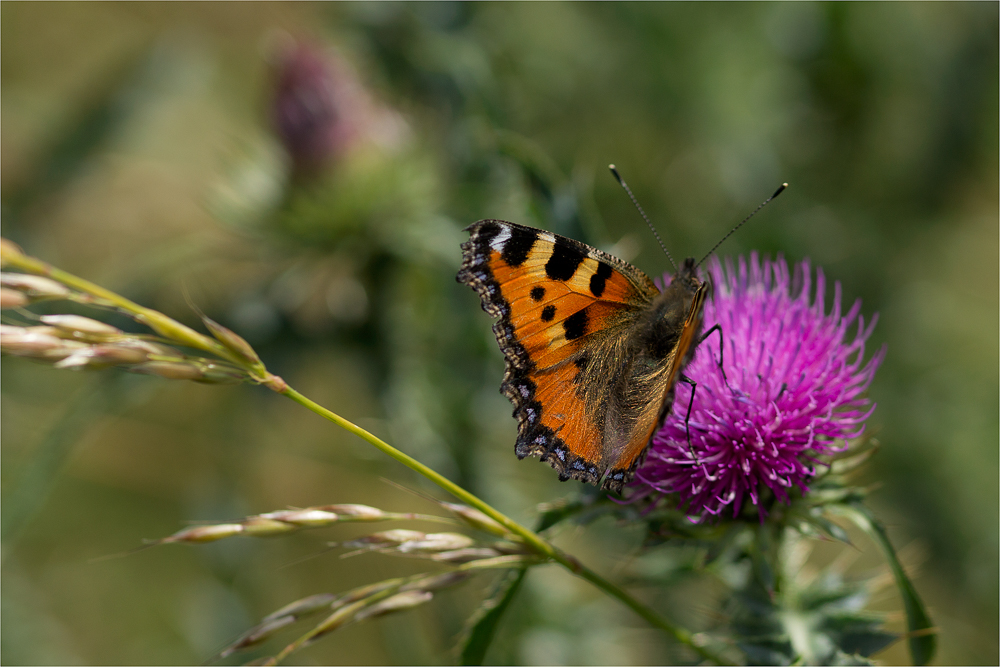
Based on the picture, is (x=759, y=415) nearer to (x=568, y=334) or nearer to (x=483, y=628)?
(x=568, y=334)

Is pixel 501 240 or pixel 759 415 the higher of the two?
pixel 501 240

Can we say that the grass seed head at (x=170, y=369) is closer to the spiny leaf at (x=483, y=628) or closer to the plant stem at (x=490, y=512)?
the plant stem at (x=490, y=512)

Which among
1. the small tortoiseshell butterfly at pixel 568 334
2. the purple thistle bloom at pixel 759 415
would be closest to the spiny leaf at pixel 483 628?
the small tortoiseshell butterfly at pixel 568 334

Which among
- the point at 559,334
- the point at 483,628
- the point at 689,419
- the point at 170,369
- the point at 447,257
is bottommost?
the point at 483,628

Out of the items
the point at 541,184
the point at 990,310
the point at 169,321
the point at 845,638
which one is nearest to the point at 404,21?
the point at 541,184

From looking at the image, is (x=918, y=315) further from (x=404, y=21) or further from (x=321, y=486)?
(x=321, y=486)

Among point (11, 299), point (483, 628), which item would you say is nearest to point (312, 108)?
point (11, 299)

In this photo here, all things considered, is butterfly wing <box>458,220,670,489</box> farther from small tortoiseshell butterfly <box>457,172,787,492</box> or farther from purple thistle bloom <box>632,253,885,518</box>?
purple thistle bloom <box>632,253,885,518</box>
